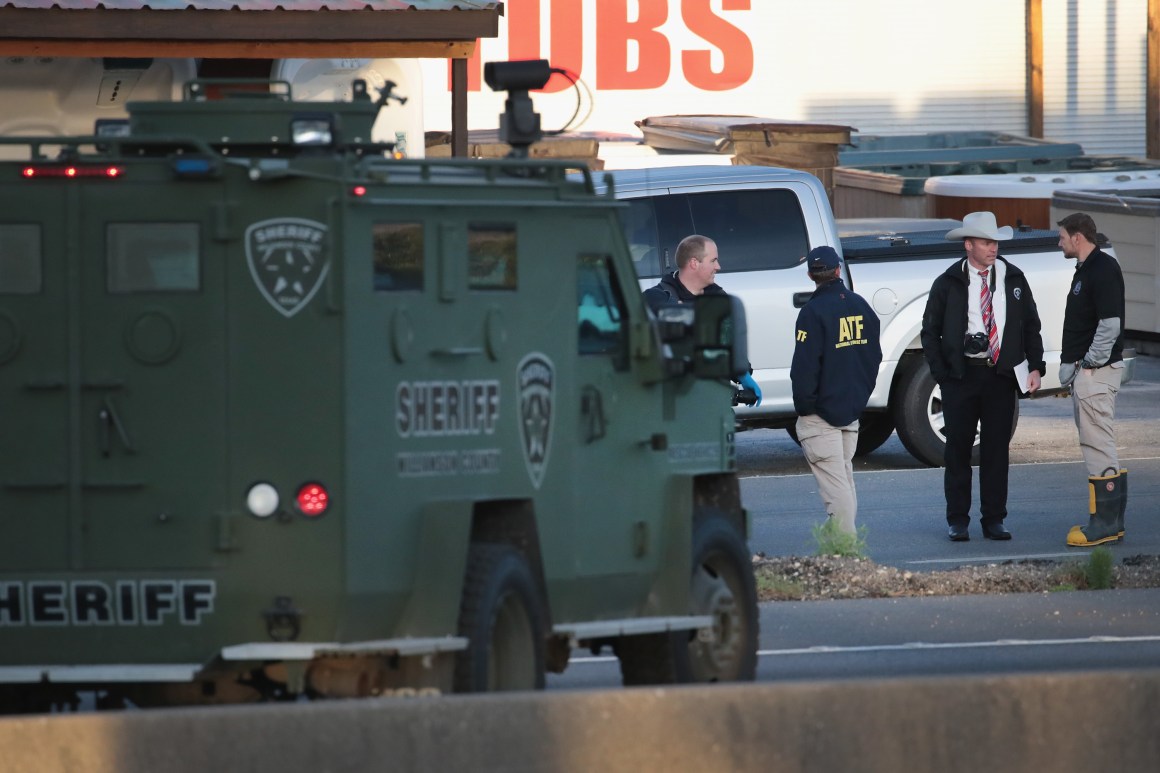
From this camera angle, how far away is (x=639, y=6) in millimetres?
36906

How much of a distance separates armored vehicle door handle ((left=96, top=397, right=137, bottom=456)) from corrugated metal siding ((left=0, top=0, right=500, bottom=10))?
27.5 ft

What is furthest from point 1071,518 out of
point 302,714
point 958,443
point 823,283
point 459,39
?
point 302,714

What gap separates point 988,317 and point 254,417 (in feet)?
24.0

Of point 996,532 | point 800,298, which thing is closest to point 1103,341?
point 996,532

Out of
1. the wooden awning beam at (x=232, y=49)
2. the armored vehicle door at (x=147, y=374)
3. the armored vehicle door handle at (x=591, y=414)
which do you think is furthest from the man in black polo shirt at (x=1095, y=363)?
the armored vehicle door at (x=147, y=374)

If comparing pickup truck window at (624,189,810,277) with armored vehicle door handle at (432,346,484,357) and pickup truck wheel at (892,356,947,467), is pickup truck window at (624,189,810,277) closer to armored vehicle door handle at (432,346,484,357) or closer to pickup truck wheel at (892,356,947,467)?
pickup truck wheel at (892,356,947,467)

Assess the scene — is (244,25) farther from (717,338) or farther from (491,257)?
(491,257)

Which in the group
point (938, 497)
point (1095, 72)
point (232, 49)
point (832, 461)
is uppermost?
point (1095, 72)

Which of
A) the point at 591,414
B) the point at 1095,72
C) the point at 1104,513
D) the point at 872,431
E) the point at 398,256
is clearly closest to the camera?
the point at 398,256

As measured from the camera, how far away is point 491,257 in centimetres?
655

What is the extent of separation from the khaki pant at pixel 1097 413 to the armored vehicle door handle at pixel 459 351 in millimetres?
6707

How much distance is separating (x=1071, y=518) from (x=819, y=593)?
308cm

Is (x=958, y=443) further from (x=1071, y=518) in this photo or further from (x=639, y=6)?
(x=639, y=6)

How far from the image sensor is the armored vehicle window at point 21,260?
243 inches
